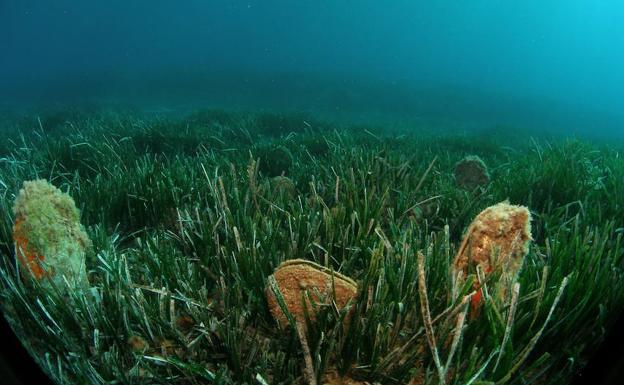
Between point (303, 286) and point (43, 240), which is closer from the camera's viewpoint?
point (303, 286)

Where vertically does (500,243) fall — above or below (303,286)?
above

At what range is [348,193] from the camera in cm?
318

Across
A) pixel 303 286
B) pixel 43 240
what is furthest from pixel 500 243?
pixel 43 240

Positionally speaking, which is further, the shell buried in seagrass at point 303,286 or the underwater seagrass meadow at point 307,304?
the shell buried in seagrass at point 303,286

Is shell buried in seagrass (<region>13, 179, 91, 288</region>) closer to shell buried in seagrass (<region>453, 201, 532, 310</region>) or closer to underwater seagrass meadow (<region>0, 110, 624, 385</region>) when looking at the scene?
underwater seagrass meadow (<region>0, 110, 624, 385</region>)

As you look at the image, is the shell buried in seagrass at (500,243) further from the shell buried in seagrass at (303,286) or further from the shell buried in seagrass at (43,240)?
the shell buried in seagrass at (43,240)

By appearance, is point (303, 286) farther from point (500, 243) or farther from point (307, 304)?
point (500, 243)

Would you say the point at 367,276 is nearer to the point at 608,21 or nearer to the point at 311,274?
the point at 311,274

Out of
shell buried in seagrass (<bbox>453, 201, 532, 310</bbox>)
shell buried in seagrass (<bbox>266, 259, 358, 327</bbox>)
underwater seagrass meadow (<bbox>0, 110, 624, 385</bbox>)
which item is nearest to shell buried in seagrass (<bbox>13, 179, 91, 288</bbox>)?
underwater seagrass meadow (<bbox>0, 110, 624, 385</bbox>)

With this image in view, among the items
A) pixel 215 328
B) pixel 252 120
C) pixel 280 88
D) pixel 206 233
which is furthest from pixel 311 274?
pixel 280 88

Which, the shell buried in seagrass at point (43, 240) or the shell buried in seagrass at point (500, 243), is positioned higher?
the shell buried in seagrass at point (500, 243)

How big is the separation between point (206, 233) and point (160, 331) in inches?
32.8

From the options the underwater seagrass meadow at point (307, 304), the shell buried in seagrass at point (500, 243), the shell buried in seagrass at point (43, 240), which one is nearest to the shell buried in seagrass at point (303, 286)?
the underwater seagrass meadow at point (307, 304)

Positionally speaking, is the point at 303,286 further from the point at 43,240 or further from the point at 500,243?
the point at 43,240
